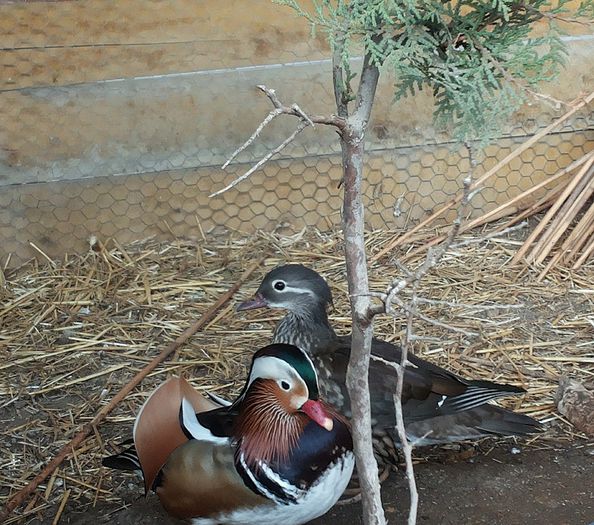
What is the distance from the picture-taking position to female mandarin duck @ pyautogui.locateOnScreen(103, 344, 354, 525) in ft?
7.68

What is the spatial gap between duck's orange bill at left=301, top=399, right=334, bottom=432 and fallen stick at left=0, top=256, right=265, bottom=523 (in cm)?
87

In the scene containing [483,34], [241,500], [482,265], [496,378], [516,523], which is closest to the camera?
[483,34]

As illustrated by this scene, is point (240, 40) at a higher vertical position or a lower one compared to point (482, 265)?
higher

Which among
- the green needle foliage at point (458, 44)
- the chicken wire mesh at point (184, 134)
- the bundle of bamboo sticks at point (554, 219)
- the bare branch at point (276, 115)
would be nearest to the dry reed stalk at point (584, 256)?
the bundle of bamboo sticks at point (554, 219)

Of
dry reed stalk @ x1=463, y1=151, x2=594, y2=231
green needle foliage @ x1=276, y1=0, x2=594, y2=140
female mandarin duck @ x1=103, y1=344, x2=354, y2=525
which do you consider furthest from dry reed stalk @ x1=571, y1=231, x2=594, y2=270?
green needle foliage @ x1=276, y1=0, x2=594, y2=140

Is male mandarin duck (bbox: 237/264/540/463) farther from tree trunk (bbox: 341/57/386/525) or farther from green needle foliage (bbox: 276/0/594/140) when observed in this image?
green needle foliage (bbox: 276/0/594/140)

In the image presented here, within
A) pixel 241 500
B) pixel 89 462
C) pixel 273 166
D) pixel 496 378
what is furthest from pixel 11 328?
pixel 496 378

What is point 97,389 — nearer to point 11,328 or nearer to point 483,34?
point 11,328

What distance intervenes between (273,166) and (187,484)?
6.62 feet

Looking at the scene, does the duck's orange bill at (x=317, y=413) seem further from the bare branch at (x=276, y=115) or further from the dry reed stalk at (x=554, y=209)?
the dry reed stalk at (x=554, y=209)

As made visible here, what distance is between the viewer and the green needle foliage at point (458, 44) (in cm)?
159

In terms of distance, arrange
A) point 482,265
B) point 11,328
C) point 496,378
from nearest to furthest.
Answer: point 496,378 → point 11,328 → point 482,265

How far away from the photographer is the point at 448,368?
322 cm

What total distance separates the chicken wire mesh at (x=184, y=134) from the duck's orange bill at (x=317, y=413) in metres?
1.58
